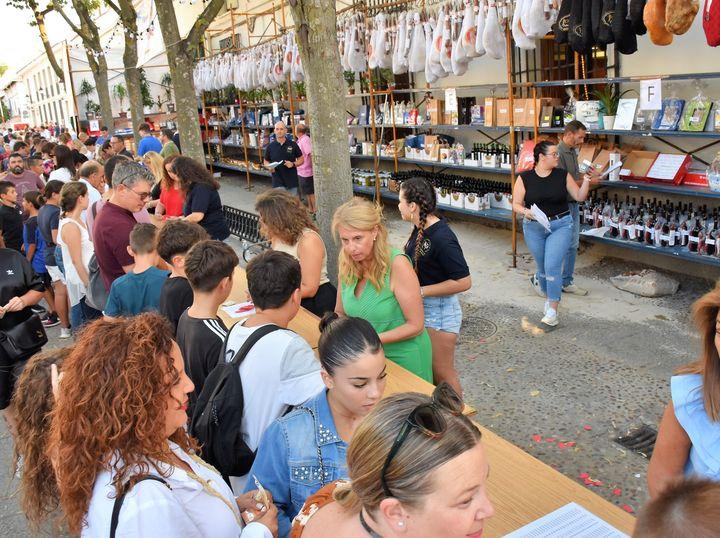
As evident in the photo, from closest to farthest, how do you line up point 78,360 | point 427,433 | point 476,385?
point 427,433
point 78,360
point 476,385

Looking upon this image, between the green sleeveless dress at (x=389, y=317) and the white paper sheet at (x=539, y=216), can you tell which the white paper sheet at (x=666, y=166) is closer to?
the white paper sheet at (x=539, y=216)

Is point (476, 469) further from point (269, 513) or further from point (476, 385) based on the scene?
point (476, 385)

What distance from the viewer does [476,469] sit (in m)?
1.41

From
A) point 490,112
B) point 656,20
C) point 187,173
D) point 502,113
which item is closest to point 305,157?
point 490,112

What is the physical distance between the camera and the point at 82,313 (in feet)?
19.7

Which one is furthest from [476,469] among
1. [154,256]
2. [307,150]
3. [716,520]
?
[307,150]

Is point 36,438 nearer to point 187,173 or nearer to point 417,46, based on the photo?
point 187,173

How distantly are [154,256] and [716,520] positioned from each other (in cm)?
348

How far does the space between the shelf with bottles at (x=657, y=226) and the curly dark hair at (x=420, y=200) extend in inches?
133

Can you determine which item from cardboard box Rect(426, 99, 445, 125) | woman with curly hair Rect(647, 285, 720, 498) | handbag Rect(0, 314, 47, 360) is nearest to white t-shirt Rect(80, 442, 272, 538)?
woman with curly hair Rect(647, 285, 720, 498)

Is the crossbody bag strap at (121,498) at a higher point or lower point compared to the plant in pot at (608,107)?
lower

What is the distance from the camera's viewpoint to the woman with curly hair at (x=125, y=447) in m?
1.57

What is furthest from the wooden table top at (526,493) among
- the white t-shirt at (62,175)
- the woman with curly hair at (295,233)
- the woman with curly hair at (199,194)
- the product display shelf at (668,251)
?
the white t-shirt at (62,175)

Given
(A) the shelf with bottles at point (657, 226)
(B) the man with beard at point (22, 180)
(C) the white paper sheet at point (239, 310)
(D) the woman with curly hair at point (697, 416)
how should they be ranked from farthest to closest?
(B) the man with beard at point (22, 180)
(A) the shelf with bottles at point (657, 226)
(C) the white paper sheet at point (239, 310)
(D) the woman with curly hair at point (697, 416)
